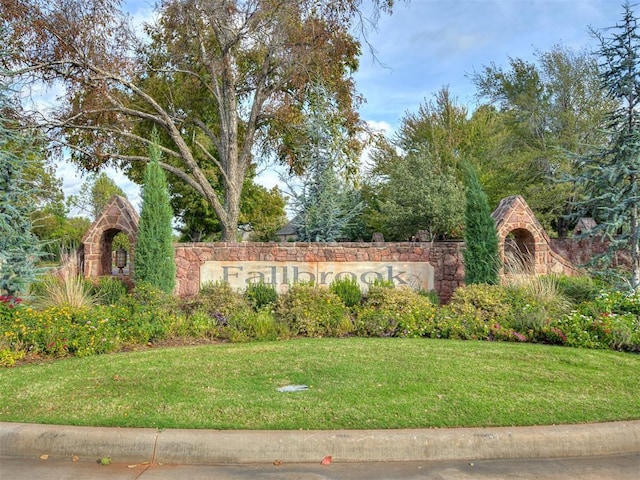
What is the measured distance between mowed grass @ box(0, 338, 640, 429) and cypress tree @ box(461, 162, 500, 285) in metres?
3.89

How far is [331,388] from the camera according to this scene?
Result: 528 centimetres

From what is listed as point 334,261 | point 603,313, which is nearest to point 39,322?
point 334,261

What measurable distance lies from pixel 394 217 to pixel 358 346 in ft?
38.0

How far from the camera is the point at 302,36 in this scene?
17.5 meters

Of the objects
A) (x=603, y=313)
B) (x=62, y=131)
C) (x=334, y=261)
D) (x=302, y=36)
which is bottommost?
(x=603, y=313)

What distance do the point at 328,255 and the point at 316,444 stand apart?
8.87 metres

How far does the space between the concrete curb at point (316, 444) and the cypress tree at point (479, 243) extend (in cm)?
723

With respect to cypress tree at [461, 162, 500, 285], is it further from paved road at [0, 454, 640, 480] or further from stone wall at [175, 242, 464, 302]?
paved road at [0, 454, 640, 480]

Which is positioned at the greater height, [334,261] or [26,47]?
[26,47]

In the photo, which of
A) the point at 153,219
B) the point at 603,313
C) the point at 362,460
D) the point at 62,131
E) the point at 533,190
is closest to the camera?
the point at 362,460

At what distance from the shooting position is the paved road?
3691 millimetres

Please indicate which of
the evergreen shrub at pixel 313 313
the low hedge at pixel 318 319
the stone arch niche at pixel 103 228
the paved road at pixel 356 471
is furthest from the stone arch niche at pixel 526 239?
the stone arch niche at pixel 103 228

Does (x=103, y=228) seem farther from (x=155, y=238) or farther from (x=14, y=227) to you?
(x=14, y=227)

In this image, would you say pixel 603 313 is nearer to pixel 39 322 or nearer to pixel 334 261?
pixel 334 261
